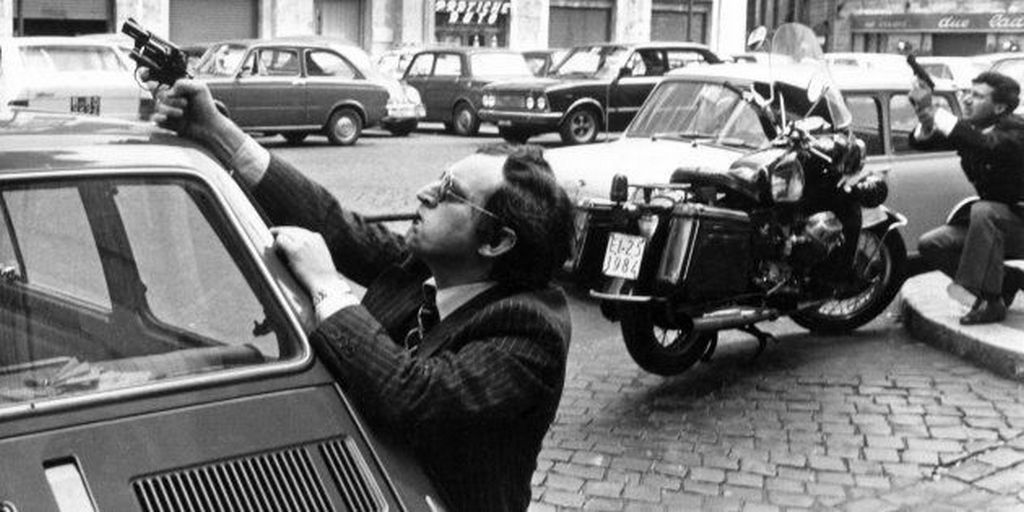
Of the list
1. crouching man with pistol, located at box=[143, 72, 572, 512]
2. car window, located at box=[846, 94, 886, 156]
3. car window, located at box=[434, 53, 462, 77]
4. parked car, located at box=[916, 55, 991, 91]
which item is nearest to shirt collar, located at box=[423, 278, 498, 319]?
crouching man with pistol, located at box=[143, 72, 572, 512]

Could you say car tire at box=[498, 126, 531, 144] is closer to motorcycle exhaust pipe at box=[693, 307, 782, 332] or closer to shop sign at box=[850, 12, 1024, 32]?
motorcycle exhaust pipe at box=[693, 307, 782, 332]

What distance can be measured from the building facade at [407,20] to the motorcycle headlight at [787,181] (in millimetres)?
26813

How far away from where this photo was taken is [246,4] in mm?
38469

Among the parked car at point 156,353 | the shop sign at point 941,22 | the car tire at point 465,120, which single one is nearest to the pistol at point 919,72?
the parked car at point 156,353

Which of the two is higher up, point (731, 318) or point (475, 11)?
point (475, 11)

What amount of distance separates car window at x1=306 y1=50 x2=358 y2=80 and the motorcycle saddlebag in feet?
54.6

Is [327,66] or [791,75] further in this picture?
[327,66]

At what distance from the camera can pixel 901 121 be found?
11.0 m

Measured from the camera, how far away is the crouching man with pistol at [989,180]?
833 centimetres

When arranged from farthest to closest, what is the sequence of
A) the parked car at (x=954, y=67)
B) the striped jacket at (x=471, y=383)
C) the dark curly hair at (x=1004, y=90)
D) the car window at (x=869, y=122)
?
the parked car at (x=954, y=67)
the car window at (x=869, y=122)
the dark curly hair at (x=1004, y=90)
the striped jacket at (x=471, y=383)

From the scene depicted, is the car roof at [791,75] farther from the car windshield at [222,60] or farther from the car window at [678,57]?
the car window at [678,57]

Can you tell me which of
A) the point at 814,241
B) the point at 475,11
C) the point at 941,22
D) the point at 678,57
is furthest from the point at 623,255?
the point at 941,22

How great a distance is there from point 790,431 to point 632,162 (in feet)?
11.6

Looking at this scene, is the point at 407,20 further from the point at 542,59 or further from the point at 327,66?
the point at 327,66
